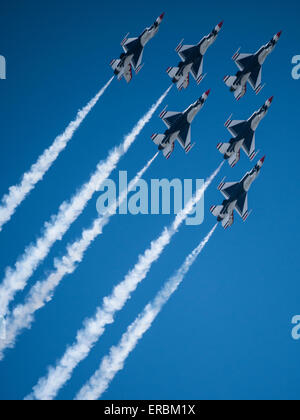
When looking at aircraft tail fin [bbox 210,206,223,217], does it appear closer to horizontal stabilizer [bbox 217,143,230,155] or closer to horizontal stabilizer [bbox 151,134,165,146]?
horizontal stabilizer [bbox 217,143,230,155]

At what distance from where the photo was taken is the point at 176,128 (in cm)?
5559

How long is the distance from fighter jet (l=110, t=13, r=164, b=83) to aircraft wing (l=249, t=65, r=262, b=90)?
21.6 feet

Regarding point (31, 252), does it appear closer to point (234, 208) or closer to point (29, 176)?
point (29, 176)

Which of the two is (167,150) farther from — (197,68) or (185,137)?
(197,68)

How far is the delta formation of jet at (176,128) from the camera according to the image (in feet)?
180

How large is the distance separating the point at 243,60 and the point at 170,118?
591 cm

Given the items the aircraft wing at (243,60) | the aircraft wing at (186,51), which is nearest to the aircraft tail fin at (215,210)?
the aircraft wing at (243,60)

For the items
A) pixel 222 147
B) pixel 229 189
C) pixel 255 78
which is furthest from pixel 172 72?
pixel 229 189

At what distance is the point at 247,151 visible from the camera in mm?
57656

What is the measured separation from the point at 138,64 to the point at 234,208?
1052 centimetres

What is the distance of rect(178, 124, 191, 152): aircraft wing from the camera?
56188mm

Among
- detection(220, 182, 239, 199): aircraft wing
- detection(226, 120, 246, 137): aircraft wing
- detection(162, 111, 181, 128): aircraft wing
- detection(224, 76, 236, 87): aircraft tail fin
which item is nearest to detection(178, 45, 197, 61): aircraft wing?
detection(224, 76, 236, 87): aircraft tail fin
